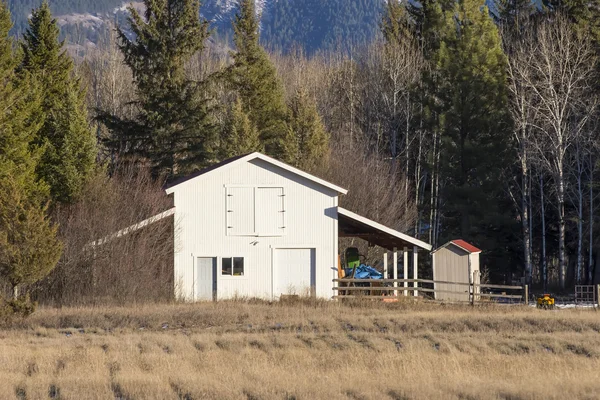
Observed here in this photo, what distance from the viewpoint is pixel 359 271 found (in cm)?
3669

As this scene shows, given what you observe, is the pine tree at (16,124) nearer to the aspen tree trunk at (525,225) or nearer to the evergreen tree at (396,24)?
the aspen tree trunk at (525,225)

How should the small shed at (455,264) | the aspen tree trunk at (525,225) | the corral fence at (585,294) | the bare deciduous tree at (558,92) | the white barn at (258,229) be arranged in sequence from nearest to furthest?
the white barn at (258,229)
the small shed at (455,264)
the corral fence at (585,294)
the bare deciduous tree at (558,92)
the aspen tree trunk at (525,225)

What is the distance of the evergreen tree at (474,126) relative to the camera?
4847 cm

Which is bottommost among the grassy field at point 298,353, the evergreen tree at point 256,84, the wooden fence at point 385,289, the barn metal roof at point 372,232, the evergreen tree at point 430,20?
the grassy field at point 298,353

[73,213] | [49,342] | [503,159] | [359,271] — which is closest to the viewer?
[49,342]

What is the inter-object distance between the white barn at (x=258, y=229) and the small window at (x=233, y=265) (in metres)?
0.03

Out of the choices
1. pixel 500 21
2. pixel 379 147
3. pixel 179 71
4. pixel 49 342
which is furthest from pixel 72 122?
pixel 500 21

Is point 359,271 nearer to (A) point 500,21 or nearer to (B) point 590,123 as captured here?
(B) point 590,123

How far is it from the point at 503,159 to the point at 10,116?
24.1m

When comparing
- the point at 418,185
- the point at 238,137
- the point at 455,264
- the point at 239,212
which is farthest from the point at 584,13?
the point at 239,212

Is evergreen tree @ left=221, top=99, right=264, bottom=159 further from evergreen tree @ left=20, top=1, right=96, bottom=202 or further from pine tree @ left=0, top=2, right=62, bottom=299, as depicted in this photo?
pine tree @ left=0, top=2, right=62, bottom=299

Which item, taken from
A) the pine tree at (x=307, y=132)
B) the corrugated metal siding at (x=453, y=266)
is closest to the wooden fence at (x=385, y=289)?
the corrugated metal siding at (x=453, y=266)

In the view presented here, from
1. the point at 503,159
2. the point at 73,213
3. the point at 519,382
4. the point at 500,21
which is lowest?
the point at 519,382

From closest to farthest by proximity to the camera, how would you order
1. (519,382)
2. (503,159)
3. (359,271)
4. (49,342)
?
(519,382)
(49,342)
(359,271)
(503,159)
